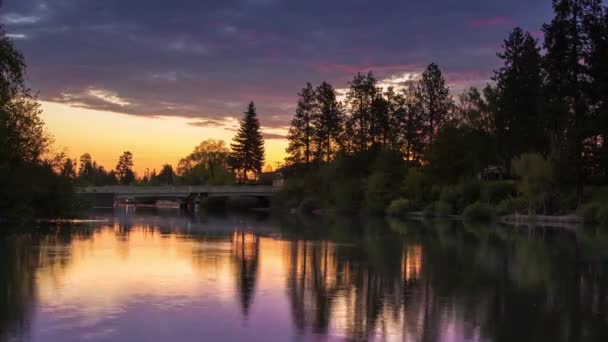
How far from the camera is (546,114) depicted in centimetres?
6438

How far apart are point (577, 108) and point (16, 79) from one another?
1846 inches

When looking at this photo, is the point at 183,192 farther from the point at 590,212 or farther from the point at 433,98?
the point at 590,212

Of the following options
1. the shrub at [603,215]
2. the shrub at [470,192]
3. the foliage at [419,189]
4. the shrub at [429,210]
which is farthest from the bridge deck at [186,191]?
the shrub at [603,215]

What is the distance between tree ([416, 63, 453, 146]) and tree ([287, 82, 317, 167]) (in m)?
20.3

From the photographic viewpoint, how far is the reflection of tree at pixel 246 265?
17419 mm

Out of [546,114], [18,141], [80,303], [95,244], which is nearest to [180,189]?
[546,114]

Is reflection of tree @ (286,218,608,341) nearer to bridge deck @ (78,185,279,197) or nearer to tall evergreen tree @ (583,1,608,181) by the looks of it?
tall evergreen tree @ (583,1,608,181)

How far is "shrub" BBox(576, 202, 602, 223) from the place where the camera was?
5753cm

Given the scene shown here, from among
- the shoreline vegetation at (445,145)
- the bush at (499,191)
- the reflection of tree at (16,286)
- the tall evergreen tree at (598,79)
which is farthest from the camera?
the bush at (499,191)

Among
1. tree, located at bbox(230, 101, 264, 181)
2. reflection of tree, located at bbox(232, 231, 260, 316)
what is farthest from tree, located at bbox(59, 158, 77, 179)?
tree, located at bbox(230, 101, 264, 181)

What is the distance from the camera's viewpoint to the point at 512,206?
224 ft

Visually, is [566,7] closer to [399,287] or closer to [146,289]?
[399,287]

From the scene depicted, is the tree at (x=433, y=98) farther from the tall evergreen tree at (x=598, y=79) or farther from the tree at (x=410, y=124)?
the tall evergreen tree at (x=598, y=79)

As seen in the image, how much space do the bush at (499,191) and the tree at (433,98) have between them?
2058 cm
